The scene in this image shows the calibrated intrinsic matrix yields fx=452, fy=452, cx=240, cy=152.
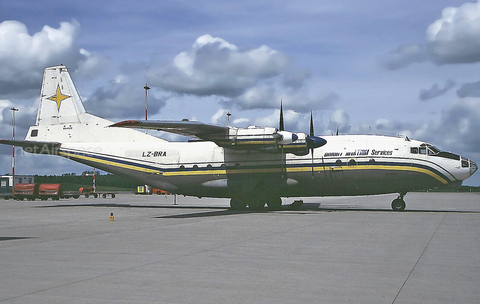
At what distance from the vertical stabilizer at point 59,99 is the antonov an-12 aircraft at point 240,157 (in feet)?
0.26

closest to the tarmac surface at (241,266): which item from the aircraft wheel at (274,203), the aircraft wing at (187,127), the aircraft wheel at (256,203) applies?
the aircraft wing at (187,127)

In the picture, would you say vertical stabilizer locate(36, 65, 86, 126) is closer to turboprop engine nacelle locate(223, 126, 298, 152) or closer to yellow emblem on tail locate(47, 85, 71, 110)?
yellow emblem on tail locate(47, 85, 71, 110)

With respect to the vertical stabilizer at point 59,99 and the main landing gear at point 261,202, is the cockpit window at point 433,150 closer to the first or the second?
the main landing gear at point 261,202

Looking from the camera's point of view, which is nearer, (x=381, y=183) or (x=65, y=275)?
(x=65, y=275)

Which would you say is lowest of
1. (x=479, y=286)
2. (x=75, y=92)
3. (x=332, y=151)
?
(x=479, y=286)

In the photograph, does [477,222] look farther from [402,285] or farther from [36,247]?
[36,247]

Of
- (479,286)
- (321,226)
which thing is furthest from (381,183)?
(479,286)

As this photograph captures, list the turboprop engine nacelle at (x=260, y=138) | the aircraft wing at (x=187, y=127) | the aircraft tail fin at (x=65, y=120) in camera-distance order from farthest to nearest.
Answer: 1. the aircraft tail fin at (x=65, y=120)
2. the turboprop engine nacelle at (x=260, y=138)
3. the aircraft wing at (x=187, y=127)

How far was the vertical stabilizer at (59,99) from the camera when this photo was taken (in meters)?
35.6

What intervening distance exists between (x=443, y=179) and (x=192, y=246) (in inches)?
772

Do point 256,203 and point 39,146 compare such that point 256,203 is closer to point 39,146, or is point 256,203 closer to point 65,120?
point 65,120

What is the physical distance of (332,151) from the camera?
28.8m

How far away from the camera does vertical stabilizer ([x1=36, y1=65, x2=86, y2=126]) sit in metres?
35.6

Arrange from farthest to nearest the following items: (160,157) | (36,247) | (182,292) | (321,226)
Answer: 1. (160,157)
2. (321,226)
3. (36,247)
4. (182,292)
